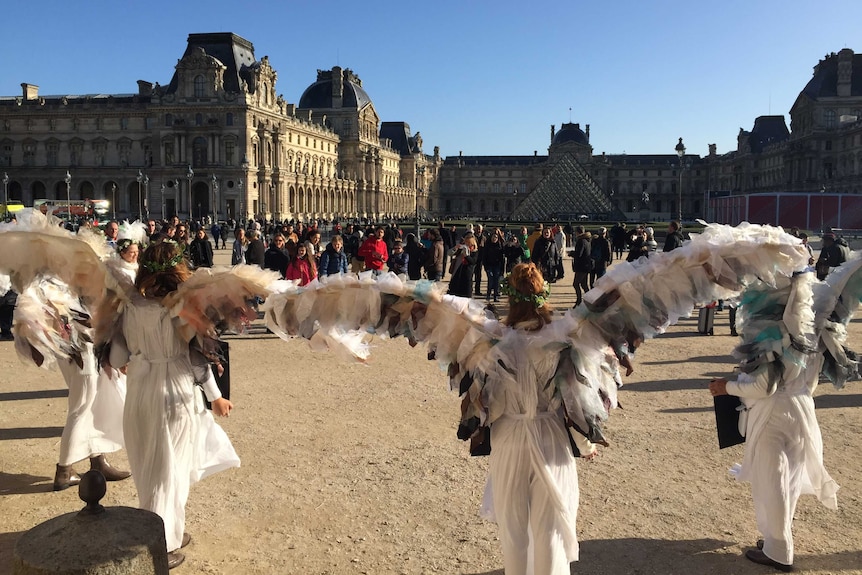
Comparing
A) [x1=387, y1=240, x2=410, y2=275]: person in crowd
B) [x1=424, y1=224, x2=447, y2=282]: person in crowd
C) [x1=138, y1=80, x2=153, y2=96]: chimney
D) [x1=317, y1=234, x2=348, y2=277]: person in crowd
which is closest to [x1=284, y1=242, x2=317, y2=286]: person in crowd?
[x1=317, y1=234, x2=348, y2=277]: person in crowd

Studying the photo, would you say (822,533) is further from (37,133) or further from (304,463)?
(37,133)

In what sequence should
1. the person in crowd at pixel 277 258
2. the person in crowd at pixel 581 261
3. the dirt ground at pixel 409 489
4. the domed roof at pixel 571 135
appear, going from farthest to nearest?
the domed roof at pixel 571 135 → the person in crowd at pixel 581 261 → the person in crowd at pixel 277 258 → the dirt ground at pixel 409 489

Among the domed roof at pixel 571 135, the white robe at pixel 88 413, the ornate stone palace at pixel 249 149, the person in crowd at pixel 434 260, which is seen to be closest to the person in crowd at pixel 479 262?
the person in crowd at pixel 434 260

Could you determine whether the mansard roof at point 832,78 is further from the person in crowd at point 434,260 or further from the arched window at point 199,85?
the person in crowd at point 434,260

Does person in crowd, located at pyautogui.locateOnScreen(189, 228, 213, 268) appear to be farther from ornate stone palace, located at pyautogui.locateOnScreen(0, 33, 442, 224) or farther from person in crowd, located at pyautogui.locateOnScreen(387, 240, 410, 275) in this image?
ornate stone palace, located at pyautogui.locateOnScreen(0, 33, 442, 224)

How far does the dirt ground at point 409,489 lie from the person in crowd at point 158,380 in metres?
0.54

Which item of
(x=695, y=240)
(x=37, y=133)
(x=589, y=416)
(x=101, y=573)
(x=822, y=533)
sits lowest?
(x=822, y=533)

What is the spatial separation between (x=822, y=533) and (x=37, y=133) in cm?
6969

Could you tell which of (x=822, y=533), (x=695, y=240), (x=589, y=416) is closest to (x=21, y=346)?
(x=589, y=416)

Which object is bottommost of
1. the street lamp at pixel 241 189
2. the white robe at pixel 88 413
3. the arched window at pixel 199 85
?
the white robe at pixel 88 413

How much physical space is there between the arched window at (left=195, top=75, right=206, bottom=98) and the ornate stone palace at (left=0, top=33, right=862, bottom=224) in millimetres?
75

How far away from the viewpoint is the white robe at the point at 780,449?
393cm

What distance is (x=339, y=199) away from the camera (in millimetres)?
75750

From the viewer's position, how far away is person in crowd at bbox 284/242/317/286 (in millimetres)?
10641
